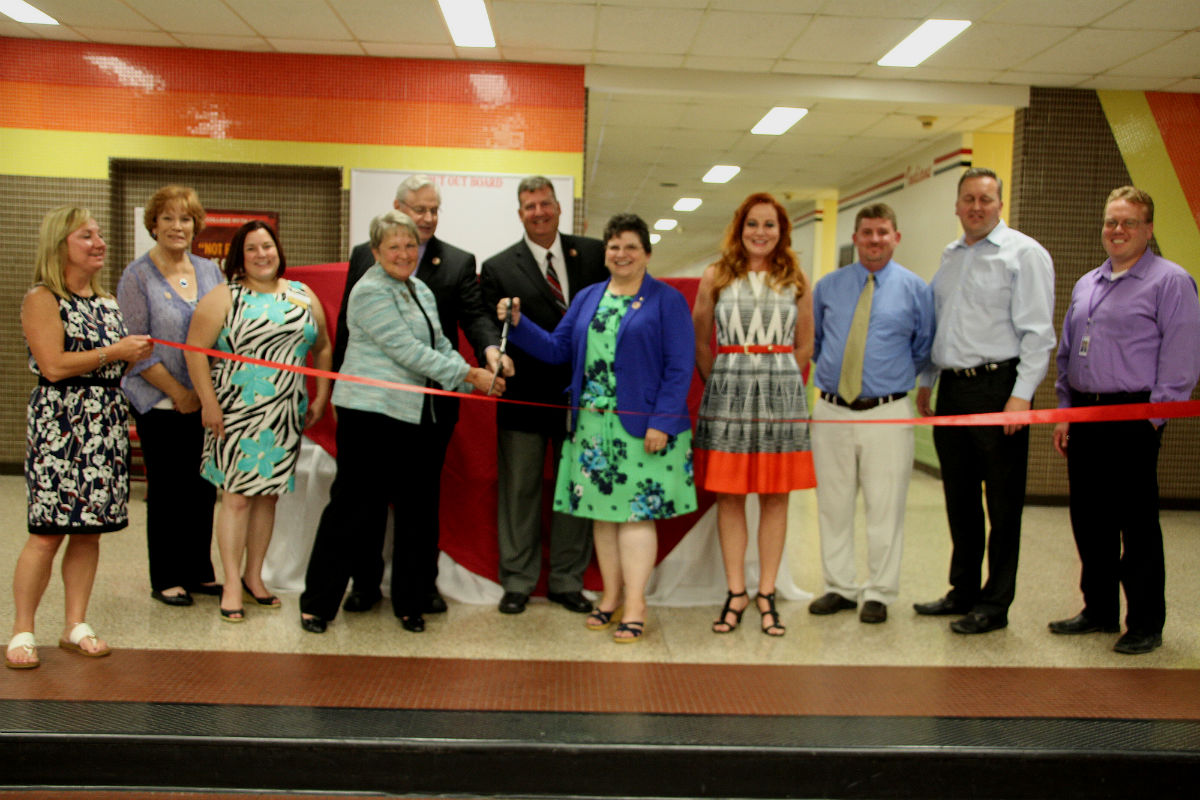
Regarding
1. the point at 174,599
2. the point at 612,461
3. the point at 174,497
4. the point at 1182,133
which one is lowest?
the point at 174,599

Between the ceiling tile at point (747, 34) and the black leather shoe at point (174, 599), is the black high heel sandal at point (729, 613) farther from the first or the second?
the ceiling tile at point (747, 34)

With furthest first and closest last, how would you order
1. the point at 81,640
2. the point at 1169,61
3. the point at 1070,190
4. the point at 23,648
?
the point at 1070,190
the point at 1169,61
the point at 81,640
the point at 23,648

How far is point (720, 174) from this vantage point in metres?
11.3

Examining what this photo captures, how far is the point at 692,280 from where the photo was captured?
3.66m

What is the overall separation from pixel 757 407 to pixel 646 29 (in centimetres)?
358

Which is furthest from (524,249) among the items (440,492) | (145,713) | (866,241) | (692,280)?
(145,713)

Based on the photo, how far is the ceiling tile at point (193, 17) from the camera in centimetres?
571

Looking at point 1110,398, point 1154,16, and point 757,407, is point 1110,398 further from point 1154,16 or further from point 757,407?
point 1154,16

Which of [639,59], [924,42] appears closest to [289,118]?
[639,59]

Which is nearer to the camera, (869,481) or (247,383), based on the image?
(247,383)

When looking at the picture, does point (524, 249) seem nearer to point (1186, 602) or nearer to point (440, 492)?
point (440, 492)

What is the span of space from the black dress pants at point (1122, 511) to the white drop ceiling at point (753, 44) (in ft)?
10.1

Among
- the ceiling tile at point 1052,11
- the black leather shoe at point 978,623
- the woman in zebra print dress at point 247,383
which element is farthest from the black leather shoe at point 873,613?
the ceiling tile at point 1052,11

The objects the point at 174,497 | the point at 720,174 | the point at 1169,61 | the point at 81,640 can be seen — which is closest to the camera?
the point at 81,640
